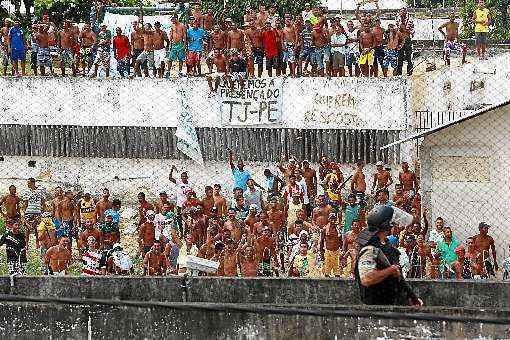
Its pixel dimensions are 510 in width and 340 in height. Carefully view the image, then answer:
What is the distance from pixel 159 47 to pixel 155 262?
19.5 feet

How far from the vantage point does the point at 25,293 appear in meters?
9.98

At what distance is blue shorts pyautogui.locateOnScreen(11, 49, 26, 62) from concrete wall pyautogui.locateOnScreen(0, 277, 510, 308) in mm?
12121

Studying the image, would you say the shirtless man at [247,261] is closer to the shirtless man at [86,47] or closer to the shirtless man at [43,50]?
the shirtless man at [86,47]

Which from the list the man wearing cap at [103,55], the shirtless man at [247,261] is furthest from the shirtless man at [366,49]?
the shirtless man at [247,261]

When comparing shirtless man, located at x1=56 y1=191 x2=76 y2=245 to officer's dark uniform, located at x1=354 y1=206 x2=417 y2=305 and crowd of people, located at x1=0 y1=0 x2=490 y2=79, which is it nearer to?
crowd of people, located at x1=0 y1=0 x2=490 y2=79

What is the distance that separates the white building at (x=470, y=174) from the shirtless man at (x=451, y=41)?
5.65 m

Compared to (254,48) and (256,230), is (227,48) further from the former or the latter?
(256,230)

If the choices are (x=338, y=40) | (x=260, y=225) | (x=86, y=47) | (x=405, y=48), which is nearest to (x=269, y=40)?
(x=338, y=40)

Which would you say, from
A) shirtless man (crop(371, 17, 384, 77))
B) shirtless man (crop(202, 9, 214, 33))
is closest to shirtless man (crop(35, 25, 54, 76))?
shirtless man (crop(202, 9, 214, 33))

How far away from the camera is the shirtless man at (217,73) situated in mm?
19828

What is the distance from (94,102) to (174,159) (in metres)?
2.00

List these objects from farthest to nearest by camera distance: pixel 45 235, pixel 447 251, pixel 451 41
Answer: pixel 451 41
pixel 45 235
pixel 447 251

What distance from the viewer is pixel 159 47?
67.7 ft

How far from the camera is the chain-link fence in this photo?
16.2 m
